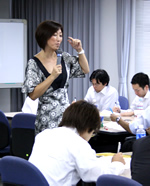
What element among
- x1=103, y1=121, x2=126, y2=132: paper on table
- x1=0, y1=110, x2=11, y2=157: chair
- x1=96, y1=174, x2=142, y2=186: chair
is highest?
x1=96, y1=174, x2=142, y2=186: chair

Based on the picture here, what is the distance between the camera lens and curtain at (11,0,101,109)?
7.11m

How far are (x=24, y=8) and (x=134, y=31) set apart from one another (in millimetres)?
2515

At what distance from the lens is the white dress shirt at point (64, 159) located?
6.86 ft

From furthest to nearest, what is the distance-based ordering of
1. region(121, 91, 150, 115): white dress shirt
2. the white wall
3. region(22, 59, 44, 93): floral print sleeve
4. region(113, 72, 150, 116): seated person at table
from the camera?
1. the white wall
2. region(121, 91, 150, 115): white dress shirt
3. region(113, 72, 150, 116): seated person at table
4. region(22, 59, 44, 93): floral print sleeve

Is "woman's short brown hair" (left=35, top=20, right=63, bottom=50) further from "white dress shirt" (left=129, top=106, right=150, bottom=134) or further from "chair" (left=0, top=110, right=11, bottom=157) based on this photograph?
"chair" (left=0, top=110, right=11, bottom=157)

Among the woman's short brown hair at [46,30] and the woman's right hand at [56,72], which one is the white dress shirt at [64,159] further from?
the woman's short brown hair at [46,30]

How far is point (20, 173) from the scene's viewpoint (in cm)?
202

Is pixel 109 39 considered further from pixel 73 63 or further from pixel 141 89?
pixel 73 63

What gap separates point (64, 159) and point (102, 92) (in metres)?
3.42

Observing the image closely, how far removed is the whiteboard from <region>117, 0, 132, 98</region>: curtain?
1888 millimetres

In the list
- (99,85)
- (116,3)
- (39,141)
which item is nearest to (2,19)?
(116,3)

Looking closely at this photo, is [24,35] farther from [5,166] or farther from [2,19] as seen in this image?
[5,166]

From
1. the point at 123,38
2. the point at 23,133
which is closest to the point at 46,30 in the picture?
the point at 23,133

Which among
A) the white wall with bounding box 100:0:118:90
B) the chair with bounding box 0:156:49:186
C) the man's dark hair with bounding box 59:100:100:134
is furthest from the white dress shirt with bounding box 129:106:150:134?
the white wall with bounding box 100:0:118:90
